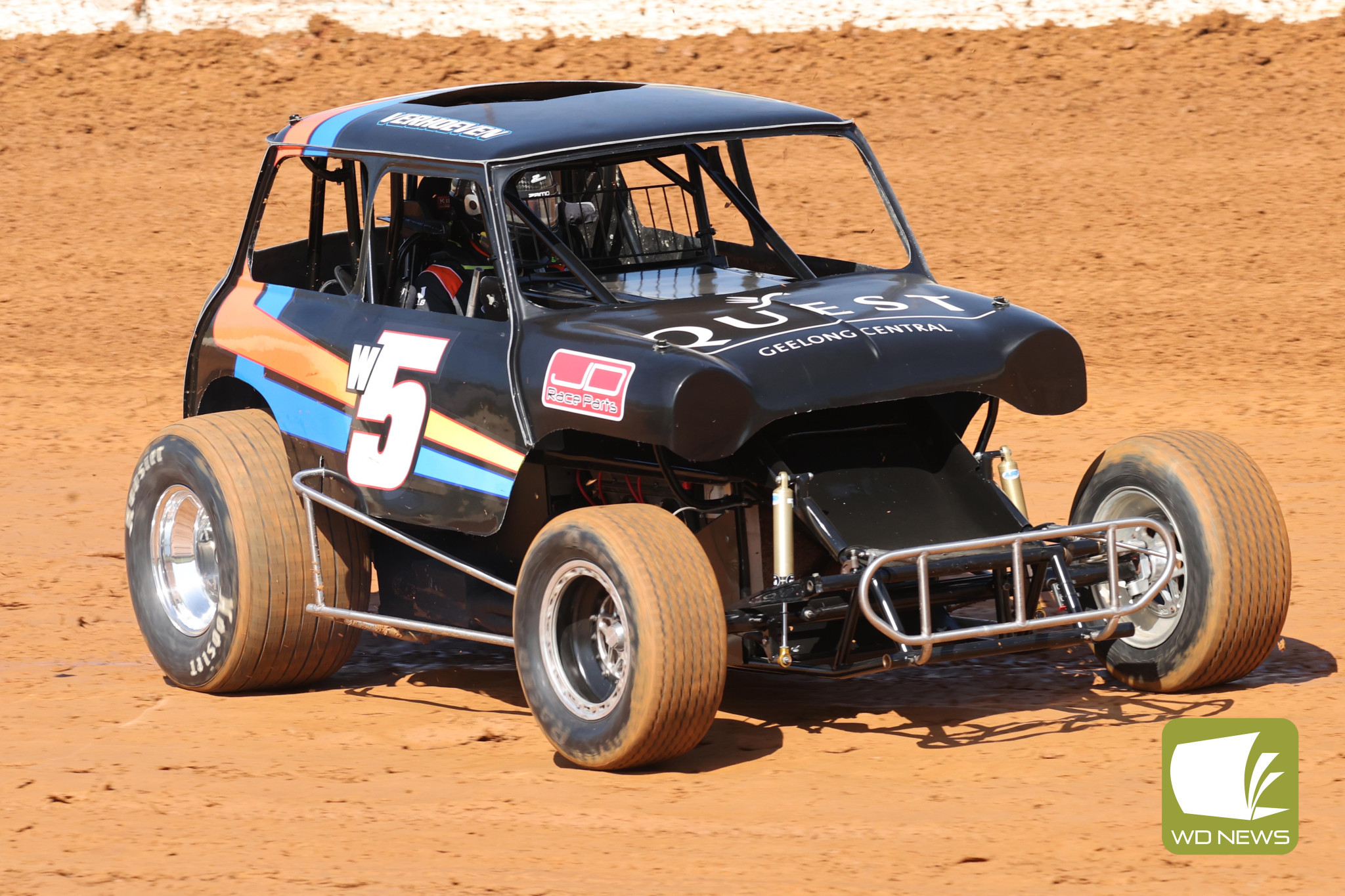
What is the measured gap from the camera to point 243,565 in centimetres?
686

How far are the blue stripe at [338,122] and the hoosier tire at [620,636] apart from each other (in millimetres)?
2081

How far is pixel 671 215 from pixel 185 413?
7.10 feet

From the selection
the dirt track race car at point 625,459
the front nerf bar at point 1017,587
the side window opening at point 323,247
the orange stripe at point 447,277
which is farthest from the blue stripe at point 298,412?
the front nerf bar at point 1017,587

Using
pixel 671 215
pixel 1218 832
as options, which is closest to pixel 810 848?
pixel 1218 832

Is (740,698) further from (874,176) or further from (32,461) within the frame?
(32,461)

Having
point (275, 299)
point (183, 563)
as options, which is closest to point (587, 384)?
point (275, 299)

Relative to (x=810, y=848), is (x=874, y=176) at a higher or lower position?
higher

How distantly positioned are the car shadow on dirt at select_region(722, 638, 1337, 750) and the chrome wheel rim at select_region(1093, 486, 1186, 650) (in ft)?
0.77

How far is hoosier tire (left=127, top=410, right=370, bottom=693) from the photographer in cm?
689

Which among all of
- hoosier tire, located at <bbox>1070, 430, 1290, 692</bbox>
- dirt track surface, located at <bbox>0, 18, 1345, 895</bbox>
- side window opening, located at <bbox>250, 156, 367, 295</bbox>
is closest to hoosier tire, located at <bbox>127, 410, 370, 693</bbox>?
dirt track surface, located at <bbox>0, 18, 1345, 895</bbox>

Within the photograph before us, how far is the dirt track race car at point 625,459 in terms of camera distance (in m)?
5.76

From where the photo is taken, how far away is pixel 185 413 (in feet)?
25.5

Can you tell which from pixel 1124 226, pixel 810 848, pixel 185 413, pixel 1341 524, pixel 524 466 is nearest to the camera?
pixel 810 848

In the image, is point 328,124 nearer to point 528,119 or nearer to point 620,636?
point 528,119
